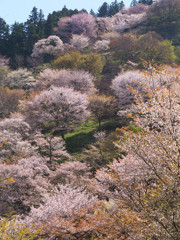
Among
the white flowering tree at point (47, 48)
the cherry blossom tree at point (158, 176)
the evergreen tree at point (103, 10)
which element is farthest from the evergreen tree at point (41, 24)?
the cherry blossom tree at point (158, 176)

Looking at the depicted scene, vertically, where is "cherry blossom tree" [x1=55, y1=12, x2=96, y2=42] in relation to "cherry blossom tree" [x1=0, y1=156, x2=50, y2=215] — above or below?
above

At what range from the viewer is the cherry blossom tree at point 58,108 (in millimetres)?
23594

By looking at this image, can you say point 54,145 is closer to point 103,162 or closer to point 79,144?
point 79,144

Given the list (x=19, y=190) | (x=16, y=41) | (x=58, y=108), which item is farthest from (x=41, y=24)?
(x=19, y=190)

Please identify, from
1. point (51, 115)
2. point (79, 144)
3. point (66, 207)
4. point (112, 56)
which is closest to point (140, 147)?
point (66, 207)

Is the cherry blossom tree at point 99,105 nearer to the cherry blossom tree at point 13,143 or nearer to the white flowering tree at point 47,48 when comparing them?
the cherry blossom tree at point 13,143

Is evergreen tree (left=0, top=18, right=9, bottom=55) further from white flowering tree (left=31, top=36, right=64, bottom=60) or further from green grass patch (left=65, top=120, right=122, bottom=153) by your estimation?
green grass patch (left=65, top=120, right=122, bottom=153)

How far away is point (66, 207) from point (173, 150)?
6.89 m

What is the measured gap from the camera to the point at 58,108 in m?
23.6

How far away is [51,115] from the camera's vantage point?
23.9 m

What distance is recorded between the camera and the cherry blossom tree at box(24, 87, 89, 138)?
23.6 m

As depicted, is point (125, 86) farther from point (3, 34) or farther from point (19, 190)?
point (3, 34)

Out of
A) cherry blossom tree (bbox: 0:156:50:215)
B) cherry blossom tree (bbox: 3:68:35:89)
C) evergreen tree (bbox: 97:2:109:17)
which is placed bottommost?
cherry blossom tree (bbox: 0:156:50:215)

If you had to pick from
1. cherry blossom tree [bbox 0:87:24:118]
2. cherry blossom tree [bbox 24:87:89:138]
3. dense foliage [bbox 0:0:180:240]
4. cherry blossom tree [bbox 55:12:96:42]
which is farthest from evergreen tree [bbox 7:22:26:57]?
cherry blossom tree [bbox 24:87:89:138]
